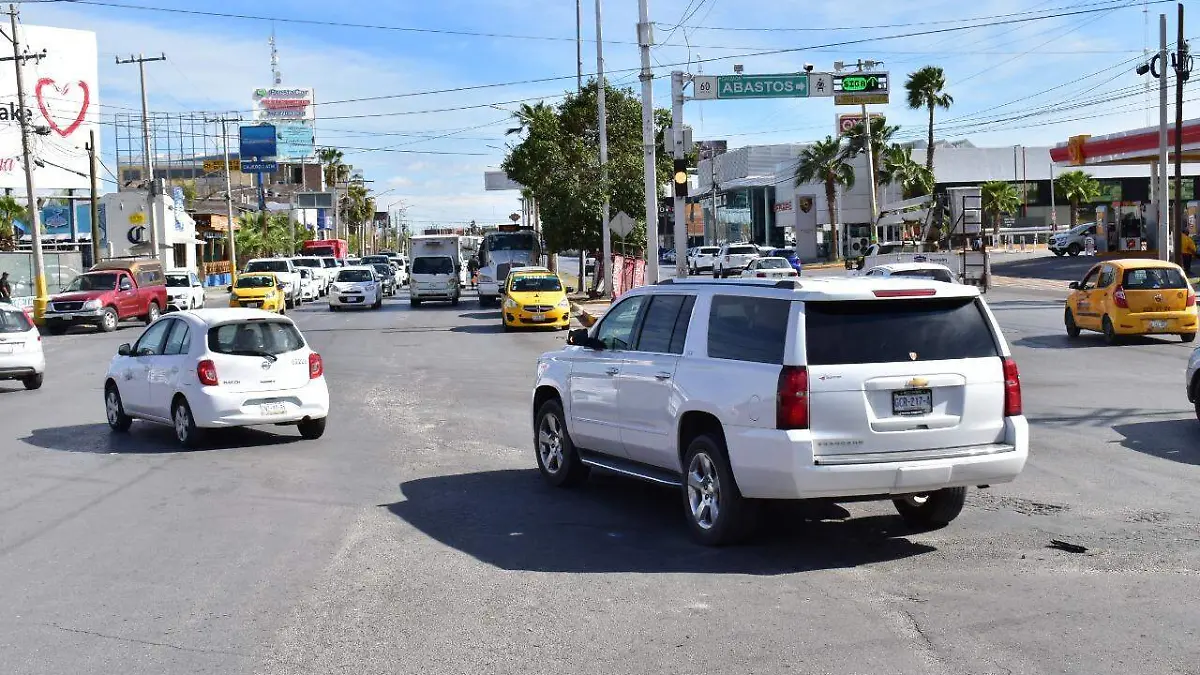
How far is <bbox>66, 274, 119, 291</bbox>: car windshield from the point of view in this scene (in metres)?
40.1

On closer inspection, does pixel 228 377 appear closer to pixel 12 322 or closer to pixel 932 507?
pixel 932 507

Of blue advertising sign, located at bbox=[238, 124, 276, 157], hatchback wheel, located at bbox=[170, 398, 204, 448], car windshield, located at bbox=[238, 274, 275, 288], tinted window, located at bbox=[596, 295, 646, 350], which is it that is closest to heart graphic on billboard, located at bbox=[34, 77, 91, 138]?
car windshield, located at bbox=[238, 274, 275, 288]

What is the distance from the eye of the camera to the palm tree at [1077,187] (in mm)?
94425

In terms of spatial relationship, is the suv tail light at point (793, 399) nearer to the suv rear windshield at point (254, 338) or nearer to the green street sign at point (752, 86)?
the suv rear windshield at point (254, 338)

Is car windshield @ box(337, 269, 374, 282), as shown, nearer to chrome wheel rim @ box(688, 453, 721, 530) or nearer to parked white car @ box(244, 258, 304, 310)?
parked white car @ box(244, 258, 304, 310)

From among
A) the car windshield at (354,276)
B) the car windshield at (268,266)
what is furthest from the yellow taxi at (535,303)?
the car windshield at (268,266)

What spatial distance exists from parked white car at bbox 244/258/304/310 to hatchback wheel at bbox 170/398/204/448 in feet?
117

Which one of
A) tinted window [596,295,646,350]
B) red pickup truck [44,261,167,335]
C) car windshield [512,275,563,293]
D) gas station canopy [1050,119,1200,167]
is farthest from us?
gas station canopy [1050,119,1200,167]

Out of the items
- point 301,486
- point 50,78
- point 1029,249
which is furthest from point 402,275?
point 301,486

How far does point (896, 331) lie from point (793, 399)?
858 millimetres

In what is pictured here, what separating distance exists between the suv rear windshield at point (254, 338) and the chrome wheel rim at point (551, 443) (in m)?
4.22

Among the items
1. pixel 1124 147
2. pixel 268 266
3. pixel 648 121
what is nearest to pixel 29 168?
pixel 268 266

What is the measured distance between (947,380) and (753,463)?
1345 millimetres

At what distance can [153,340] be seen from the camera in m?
15.7
